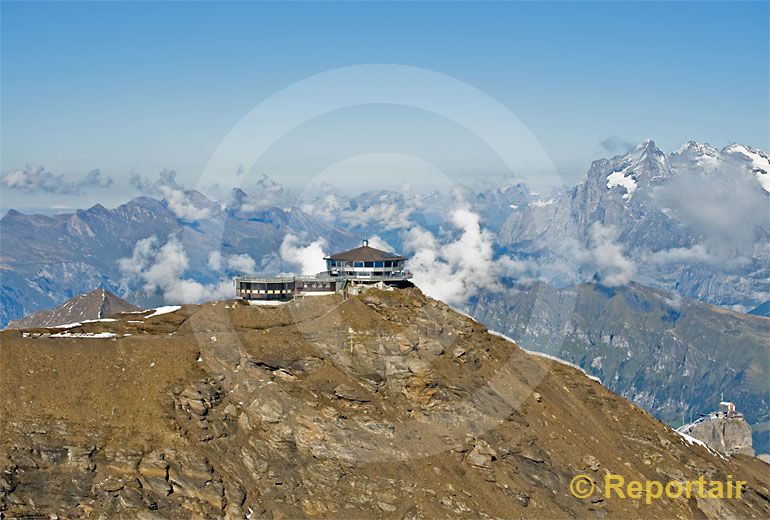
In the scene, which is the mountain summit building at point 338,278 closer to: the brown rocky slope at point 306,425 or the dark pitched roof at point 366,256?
the dark pitched roof at point 366,256

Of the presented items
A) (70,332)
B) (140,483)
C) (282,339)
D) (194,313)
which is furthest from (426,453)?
(70,332)

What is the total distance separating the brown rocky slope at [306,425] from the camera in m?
83.9

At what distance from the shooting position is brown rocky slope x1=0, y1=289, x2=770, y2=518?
83.9 meters

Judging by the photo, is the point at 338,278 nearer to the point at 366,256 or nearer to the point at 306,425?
the point at 366,256

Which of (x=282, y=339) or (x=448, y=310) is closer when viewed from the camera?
(x=282, y=339)

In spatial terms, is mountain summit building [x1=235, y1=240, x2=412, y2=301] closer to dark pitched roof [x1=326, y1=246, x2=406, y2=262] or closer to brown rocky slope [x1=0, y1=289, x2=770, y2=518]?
dark pitched roof [x1=326, y1=246, x2=406, y2=262]

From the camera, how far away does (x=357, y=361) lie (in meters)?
109

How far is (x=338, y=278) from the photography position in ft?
496

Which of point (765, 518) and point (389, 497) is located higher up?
point (389, 497)

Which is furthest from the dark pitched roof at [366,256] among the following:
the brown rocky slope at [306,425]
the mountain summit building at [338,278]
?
the brown rocky slope at [306,425]

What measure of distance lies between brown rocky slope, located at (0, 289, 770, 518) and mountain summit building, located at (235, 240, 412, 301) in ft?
72.3

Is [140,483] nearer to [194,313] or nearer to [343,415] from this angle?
[343,415]

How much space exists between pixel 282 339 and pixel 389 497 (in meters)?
29.3

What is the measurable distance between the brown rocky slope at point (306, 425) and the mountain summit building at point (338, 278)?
22.0m
